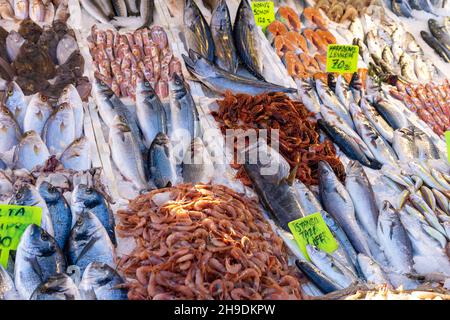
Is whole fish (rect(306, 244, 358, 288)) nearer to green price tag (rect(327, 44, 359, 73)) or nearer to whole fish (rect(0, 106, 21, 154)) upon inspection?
whole fish (rect(0, 106, 21, 154))

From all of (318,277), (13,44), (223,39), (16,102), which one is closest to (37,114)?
(16,102)

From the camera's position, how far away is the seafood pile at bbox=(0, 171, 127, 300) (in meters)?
2.28

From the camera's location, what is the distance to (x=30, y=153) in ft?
9.76

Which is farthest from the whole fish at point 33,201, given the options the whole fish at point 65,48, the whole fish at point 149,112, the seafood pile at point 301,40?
the seafood pile at point 301,40

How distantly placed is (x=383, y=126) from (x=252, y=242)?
1749mm

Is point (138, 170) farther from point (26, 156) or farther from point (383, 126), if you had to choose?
point (383, 126)

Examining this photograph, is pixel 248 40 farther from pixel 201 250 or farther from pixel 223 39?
pixel 201 250

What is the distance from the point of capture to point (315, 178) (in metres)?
3.30

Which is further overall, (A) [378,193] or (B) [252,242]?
(A) [378,193]

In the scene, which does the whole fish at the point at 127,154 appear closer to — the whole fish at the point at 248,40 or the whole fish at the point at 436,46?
the whole fish at the point at 248,40

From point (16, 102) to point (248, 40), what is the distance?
177cm

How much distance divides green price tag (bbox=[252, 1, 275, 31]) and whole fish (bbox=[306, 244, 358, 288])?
249 centimetres

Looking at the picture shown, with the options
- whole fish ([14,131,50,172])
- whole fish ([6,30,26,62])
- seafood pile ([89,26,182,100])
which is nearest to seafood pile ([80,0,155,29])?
seafood pile ([89,26,182,100])
